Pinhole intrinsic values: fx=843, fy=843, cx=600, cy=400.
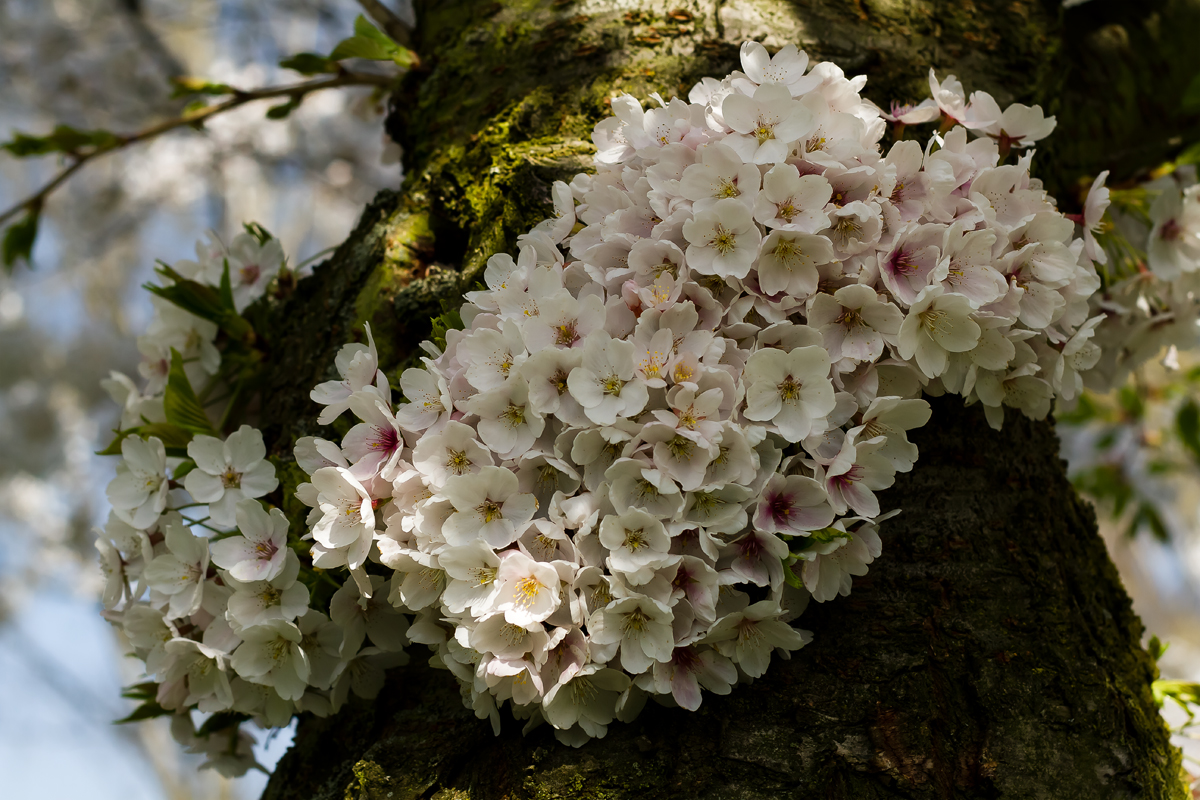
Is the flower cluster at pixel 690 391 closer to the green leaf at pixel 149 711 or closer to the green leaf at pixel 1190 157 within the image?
the green leaf at pixel 149 711

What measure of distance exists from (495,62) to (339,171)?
264 inches

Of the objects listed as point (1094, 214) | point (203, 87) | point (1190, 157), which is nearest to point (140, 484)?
point (203, 87)

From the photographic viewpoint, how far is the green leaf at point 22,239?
266cm

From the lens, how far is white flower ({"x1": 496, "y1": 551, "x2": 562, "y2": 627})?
1.17 m

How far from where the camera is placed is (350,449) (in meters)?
1.40

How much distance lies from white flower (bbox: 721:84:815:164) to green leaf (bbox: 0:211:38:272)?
239 centimetres

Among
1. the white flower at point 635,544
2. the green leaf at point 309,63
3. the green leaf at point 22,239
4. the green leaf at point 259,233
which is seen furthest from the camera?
the green leaf at point 22,239

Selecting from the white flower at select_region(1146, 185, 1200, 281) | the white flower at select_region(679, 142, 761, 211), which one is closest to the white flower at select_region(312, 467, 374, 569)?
the white flower at select_region(679, 142, 761, 211)

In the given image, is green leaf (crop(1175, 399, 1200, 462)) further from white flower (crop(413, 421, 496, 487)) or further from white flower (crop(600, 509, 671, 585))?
white flower (crop(413, 421, 496, 487))

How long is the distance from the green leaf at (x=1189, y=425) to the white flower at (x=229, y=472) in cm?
306

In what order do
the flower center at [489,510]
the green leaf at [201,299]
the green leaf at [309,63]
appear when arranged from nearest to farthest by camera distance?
the flower center at [489,510] < the green leaf at [201,299] < the green leaf at [309,63]

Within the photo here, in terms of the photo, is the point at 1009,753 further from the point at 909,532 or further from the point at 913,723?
the point at 909,532

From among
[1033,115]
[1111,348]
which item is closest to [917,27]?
[1033,115]

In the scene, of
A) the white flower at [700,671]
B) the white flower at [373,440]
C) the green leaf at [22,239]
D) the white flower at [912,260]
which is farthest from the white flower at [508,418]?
the green leaf at [22,239]
